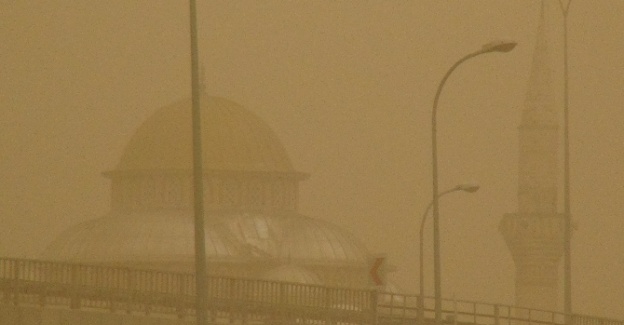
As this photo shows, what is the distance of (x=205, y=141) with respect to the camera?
89.6m

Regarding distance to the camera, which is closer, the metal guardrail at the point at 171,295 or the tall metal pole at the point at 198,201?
the tall metal pole at the point at 198,201

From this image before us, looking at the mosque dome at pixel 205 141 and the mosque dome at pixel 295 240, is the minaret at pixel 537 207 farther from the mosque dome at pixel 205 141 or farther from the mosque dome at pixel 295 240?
the mosque dome at pixel 205 141

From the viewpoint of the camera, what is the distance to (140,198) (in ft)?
299

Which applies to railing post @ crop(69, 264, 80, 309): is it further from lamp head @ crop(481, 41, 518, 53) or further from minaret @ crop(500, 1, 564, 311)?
minaret @ crop(500, 1, 564, 311)

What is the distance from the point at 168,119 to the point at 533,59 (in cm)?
2043

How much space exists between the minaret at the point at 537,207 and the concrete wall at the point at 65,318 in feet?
199

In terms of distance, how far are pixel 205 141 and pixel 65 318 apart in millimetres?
56645

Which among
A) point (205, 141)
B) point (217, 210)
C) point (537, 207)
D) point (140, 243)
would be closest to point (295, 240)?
point (217, 210)

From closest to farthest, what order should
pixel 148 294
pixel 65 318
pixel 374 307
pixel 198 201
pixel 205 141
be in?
pixel 198 201
pixel 65 318
pixel 148 294
pixel 374 307
pixel 205 141

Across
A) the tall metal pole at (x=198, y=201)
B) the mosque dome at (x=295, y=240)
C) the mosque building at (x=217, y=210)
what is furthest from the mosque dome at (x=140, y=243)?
the tall metal pole at (x=198, y=201)

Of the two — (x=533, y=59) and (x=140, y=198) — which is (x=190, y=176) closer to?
(x=140, y=198)

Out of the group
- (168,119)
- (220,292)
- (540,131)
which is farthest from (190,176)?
(220,292)

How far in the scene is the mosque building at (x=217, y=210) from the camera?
8650 centimetres

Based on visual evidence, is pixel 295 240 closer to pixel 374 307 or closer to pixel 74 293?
pixel 374 307
